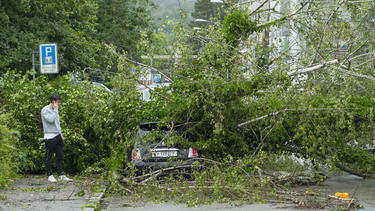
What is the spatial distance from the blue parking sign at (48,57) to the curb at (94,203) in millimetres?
6341

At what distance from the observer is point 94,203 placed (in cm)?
878

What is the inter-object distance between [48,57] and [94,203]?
7.44 metres

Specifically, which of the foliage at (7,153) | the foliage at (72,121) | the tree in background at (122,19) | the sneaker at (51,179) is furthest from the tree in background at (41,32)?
the sneaker at (51,179)

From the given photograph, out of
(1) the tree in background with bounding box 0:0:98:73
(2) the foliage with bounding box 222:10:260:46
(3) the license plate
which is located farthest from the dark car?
(1) the tree in background with bounding box 0:0:98:73

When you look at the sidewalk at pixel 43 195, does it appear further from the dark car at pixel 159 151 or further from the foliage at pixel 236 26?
the foliage at pixel 236 26

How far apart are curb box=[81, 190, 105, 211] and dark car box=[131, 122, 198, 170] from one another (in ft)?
3.56

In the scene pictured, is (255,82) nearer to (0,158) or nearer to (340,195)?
(340,195)

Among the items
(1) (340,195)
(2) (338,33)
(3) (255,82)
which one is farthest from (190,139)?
(2) (338,33)

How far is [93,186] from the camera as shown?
34.0 ft

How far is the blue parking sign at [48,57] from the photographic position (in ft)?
49.8

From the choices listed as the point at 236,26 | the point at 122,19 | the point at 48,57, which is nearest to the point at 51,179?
the point at 48,57

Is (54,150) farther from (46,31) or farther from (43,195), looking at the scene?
(46,31)

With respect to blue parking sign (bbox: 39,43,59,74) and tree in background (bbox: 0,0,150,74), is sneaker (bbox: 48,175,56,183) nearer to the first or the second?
blue parking sign (bbox: 39,43,59,74)

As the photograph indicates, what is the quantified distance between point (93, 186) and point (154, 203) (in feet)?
5.41
